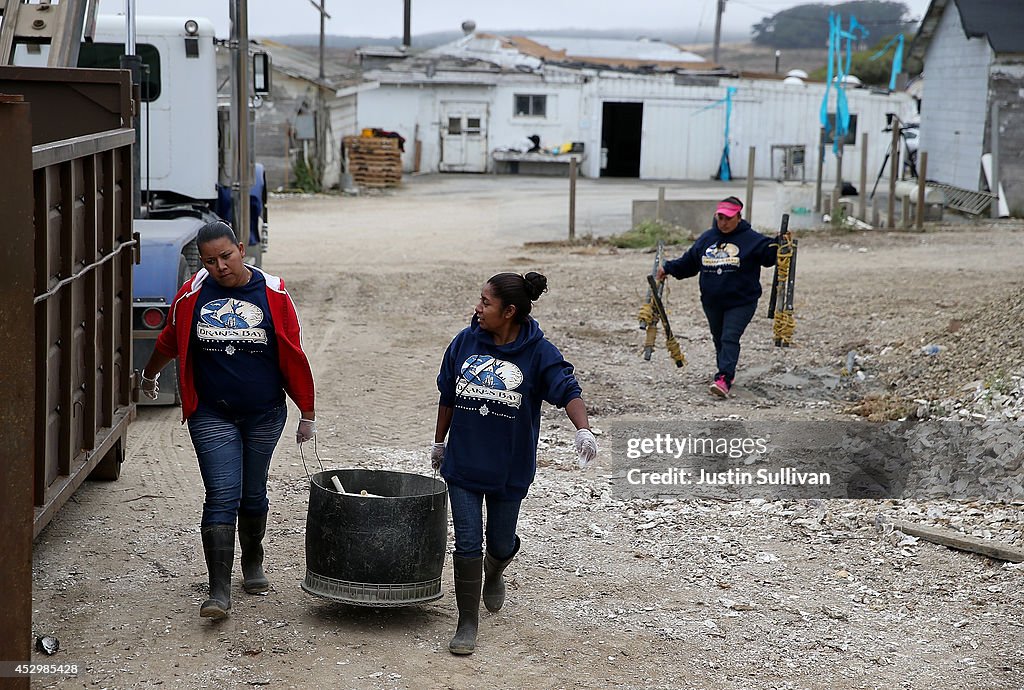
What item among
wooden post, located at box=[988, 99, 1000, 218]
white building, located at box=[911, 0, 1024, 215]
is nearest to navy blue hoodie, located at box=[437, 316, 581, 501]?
wooden post, located at box=[988, 99, 1000, 218]

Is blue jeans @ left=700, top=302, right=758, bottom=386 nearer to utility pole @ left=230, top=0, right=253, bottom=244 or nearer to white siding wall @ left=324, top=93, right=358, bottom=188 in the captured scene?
utility pole @ left=230, top=0, right=253, bottom=244

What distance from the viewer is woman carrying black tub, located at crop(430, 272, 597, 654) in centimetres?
471

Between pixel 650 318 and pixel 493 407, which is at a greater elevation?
pixel 493 407

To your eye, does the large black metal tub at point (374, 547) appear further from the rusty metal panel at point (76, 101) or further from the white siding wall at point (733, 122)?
the white siding wall at point (733, 122)

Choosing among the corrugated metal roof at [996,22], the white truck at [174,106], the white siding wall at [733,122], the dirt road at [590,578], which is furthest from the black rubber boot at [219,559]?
the white siding wall at [733,122]

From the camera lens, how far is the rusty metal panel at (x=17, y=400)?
11.8 ft

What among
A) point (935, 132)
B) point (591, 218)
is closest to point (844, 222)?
point (591, 218)

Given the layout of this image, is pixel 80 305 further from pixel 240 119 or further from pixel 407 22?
pixel 407 22

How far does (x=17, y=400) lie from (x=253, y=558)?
1853mm

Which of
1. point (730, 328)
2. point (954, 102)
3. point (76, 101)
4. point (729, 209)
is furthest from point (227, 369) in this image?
point (954, 102)

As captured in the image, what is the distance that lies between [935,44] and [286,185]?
16497mm

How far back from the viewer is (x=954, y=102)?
2750 centimetres

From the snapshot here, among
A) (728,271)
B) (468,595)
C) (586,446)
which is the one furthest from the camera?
(728,271)

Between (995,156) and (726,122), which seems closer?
(995,156)
